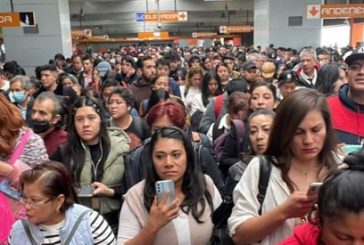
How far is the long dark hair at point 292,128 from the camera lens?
1.80 meters

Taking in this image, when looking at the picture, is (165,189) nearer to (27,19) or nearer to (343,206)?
(343,206)

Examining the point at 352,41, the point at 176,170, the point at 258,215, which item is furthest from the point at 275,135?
the point at 352,41

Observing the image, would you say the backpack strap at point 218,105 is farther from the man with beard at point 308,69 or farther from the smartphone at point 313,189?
the smartphone at point 313,189

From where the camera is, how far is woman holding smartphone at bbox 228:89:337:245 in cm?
180

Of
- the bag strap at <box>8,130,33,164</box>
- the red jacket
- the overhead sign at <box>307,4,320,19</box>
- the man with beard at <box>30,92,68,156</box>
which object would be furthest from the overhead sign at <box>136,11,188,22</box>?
the red jacket

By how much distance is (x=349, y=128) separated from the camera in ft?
8.21

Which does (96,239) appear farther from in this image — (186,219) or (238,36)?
(238,36)

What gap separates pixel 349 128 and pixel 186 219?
1.16 m

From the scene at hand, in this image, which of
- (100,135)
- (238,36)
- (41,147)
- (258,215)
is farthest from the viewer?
(238,36)

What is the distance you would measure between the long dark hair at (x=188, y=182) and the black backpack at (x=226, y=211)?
0.08 metres

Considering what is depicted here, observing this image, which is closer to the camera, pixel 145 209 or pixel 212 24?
pixel 145 209

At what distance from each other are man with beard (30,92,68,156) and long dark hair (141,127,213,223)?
1.40m

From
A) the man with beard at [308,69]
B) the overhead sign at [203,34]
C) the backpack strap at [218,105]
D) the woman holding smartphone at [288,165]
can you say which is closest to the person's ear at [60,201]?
the woman holding smartphone at [288,165]

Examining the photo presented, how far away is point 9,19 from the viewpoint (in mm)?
12336
